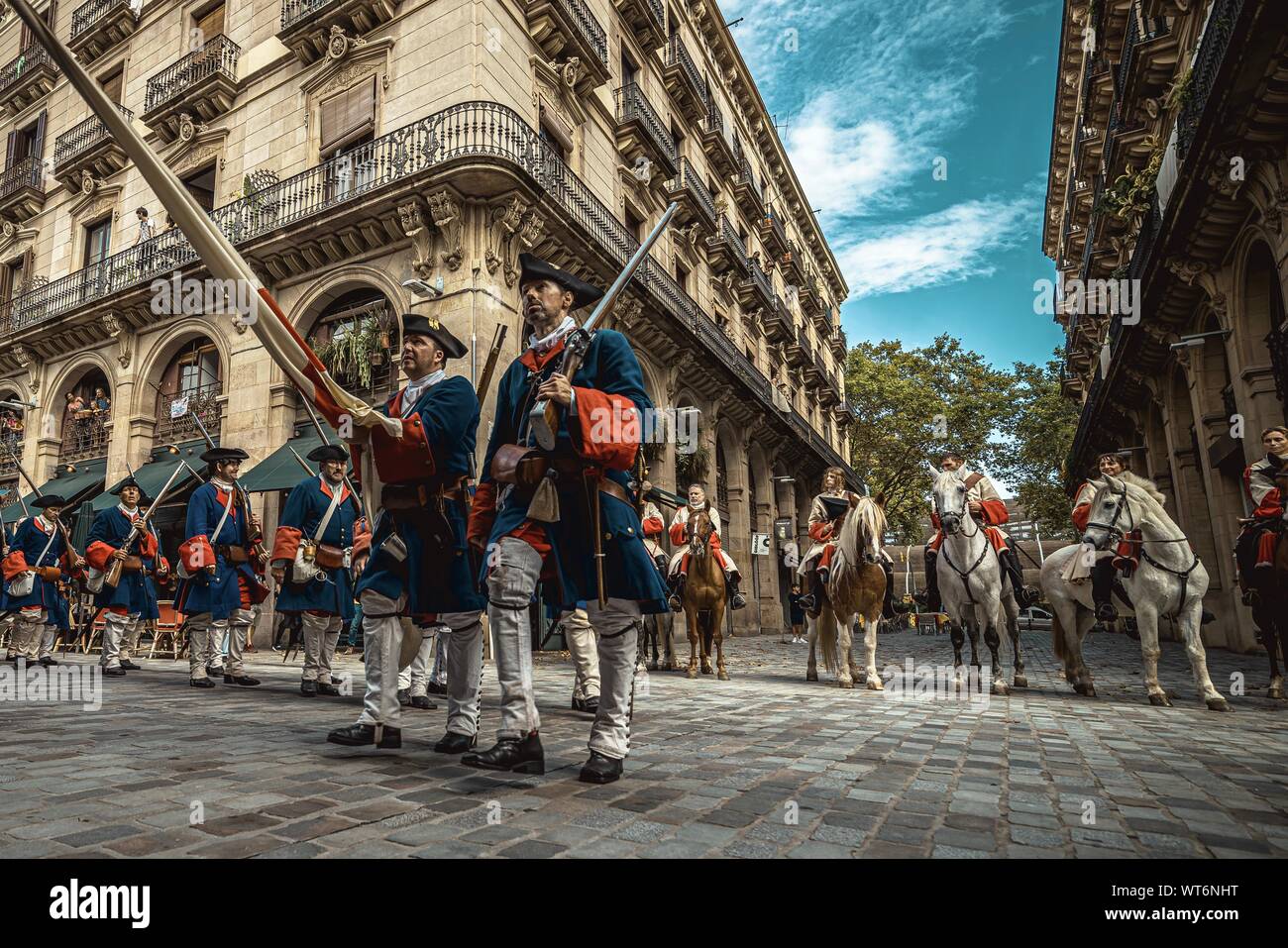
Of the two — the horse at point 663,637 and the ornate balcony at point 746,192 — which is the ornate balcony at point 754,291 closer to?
the ornate balcony at point 746,192

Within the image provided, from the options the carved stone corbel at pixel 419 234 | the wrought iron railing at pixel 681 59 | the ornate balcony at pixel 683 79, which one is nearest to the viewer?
the carved stone corbel at pixel 419 234

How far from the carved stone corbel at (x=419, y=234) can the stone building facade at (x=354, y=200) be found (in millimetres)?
58

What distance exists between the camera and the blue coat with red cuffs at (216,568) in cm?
750

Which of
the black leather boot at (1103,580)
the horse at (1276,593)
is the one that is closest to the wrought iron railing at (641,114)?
the black leather boot at (1103,580)

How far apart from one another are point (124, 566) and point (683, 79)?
22272mm

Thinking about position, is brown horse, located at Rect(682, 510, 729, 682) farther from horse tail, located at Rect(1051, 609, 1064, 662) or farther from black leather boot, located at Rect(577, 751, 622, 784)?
black leather boot, located at Rect(577, 751, 622, 784)

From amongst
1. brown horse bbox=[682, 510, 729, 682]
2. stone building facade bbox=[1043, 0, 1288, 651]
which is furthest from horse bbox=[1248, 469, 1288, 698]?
brown horse bbox=[682, 510, 729, 682]

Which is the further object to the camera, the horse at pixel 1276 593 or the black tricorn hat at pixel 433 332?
the horse at pixel 1276 593

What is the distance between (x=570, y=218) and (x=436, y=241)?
2.88 m

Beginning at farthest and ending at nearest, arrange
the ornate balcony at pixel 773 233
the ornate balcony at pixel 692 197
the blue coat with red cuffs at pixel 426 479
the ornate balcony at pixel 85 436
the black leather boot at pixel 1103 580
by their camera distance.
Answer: the ornate balcony at pixel 773 233, the ornate balcony at pixel 692 197, the ornate balcony at pixel 85 436, the black leather boot at pixel 1103 580, the blue coat with red cuffs at pixel 426 479

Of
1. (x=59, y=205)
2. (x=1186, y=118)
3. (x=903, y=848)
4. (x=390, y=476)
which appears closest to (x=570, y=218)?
(x=1186, y=118)

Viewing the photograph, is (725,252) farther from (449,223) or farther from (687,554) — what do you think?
(687,554)

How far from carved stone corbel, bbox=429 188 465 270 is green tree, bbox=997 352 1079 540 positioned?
104 ft

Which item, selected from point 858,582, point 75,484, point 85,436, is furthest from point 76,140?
point 858,582
